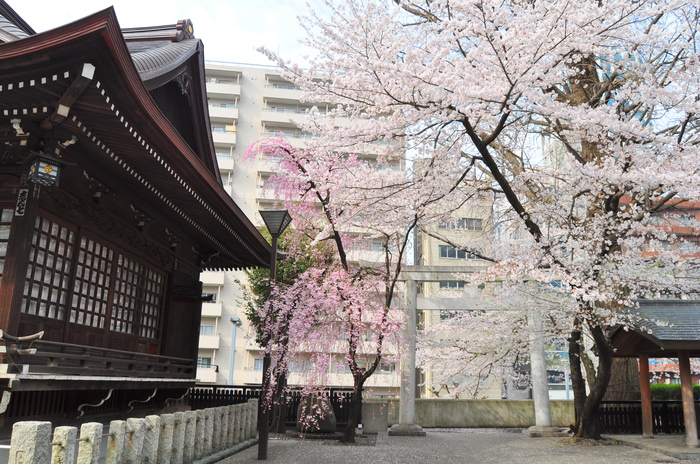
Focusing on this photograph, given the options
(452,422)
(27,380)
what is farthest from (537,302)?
(27,380)

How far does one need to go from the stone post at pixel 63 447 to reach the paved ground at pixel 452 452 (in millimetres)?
4295

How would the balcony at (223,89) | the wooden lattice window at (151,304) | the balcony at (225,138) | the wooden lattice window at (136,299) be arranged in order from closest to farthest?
1. the wooden lattice window at (136,299)
2. the wooden lattice window at (151,304)
3. the balcony at (225,138)
4. the balcony at (223,89)

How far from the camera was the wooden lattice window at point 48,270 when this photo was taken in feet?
23.1

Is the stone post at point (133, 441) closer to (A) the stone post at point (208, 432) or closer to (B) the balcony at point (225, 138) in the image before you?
(A) the stone post at point (208, 432)

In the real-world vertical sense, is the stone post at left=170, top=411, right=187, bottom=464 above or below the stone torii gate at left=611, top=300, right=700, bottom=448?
below

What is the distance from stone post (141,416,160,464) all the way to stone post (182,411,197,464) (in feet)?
3.31

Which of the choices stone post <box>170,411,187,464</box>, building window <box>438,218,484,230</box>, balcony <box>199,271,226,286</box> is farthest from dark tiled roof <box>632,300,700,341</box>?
balcony <box>199,271,226,286</box>

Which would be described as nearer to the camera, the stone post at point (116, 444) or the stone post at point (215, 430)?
the stone post at point (116, 444)

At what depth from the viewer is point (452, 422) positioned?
16.3 meters

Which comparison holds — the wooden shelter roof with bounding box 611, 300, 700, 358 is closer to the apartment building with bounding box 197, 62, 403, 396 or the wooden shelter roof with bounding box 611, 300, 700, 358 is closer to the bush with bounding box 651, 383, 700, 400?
the bush with bounding box 651, 383, 700, 400

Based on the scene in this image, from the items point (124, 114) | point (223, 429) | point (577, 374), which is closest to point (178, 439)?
point (223, 429)

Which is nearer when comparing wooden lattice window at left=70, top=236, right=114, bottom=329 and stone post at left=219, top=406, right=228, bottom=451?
wooden lattice window at left=70, top=236, right=114, bottom=329

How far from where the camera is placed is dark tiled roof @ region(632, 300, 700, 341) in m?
10.0

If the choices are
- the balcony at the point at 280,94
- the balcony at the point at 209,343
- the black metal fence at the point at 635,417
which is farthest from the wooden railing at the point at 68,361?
the balcony at the point at 280,94
